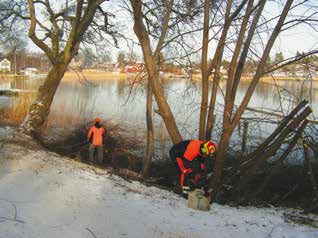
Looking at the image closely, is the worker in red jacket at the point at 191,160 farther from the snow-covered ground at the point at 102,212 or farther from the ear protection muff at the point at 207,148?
the snow-covered ground at the point at 102,212

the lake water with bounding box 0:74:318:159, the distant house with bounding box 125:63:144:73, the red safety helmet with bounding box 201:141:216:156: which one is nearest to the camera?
the red safety helmet with bounding box 201:141:216:156

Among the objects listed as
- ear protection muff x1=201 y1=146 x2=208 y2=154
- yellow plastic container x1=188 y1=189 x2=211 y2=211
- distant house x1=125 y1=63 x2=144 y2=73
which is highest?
distant house x1=125 y1=63 x2=144 y2=73

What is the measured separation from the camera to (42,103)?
1163 cm

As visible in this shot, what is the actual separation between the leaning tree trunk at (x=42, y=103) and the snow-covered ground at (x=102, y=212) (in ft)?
16.5

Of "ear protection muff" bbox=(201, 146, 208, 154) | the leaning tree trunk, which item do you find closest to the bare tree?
the leaning tree trunk

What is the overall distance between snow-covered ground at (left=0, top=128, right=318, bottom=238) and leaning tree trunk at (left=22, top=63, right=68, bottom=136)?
5027mm

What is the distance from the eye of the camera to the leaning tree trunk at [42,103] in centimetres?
1113

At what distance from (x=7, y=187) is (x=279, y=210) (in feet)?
15.5

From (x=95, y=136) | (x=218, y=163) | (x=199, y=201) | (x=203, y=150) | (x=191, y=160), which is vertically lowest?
(x=199, y=201)

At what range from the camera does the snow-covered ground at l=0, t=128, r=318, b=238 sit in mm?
3895

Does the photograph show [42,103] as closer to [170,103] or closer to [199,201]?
[170,103]

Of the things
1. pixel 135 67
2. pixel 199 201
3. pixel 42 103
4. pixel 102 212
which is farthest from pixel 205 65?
pixel 42 103

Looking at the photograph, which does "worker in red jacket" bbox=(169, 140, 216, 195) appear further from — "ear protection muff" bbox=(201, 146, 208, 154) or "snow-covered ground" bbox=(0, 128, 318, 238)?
"snow-covered ground" bbox=(0, 128, 318, 238)

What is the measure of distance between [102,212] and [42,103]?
8259 millimetres
